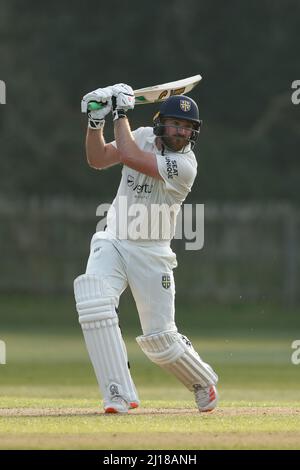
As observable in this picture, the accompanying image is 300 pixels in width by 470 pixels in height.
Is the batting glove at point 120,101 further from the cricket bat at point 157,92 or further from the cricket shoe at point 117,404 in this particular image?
the cricket shoe at point 117,404

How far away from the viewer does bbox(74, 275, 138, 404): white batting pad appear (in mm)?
8586

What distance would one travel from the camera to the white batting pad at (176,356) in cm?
884

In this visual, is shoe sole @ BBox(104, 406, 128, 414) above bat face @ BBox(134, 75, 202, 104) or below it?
below

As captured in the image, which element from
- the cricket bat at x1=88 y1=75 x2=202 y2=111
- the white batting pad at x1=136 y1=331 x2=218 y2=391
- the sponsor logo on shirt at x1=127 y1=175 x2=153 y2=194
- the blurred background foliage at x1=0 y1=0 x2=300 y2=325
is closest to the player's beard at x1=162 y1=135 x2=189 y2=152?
the sponsor logo on shirt at x1=127 y1=175 x2=153 y2=194

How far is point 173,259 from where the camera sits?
9039 millimetres

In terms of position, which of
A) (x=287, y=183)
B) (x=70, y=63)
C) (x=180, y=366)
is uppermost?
(x=70, y=63)

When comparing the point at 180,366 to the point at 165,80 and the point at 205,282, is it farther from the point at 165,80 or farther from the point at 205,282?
the point at 165,80

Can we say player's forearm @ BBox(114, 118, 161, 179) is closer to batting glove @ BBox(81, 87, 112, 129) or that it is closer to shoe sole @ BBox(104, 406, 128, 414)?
batting glove @ BBox(81, 87, 112, 129)

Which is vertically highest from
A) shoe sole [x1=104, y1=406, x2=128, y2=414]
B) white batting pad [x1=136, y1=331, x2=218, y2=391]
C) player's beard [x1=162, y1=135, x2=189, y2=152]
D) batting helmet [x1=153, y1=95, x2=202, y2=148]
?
batting helmet [x1=153, y1=95, x2=202, y2=148]

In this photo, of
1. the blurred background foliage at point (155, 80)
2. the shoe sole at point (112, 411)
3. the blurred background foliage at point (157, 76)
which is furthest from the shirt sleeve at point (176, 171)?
the blurred background foliage at point (157, 76)

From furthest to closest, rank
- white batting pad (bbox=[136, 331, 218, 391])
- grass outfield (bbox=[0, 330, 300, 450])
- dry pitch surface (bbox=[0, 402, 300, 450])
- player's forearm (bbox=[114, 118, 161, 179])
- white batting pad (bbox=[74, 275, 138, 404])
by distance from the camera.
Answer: white batting pad (bbox=[136, 331, 218, 391]), player's forearm (bbox=[114, 118, 161, 179]), white batting pad (bbox=[74, 275, 138, 404]), grass outfield (bbox=[0, 330, 300, 450]), dry pitch surface (bbox=[0, 402, 300, 450])
